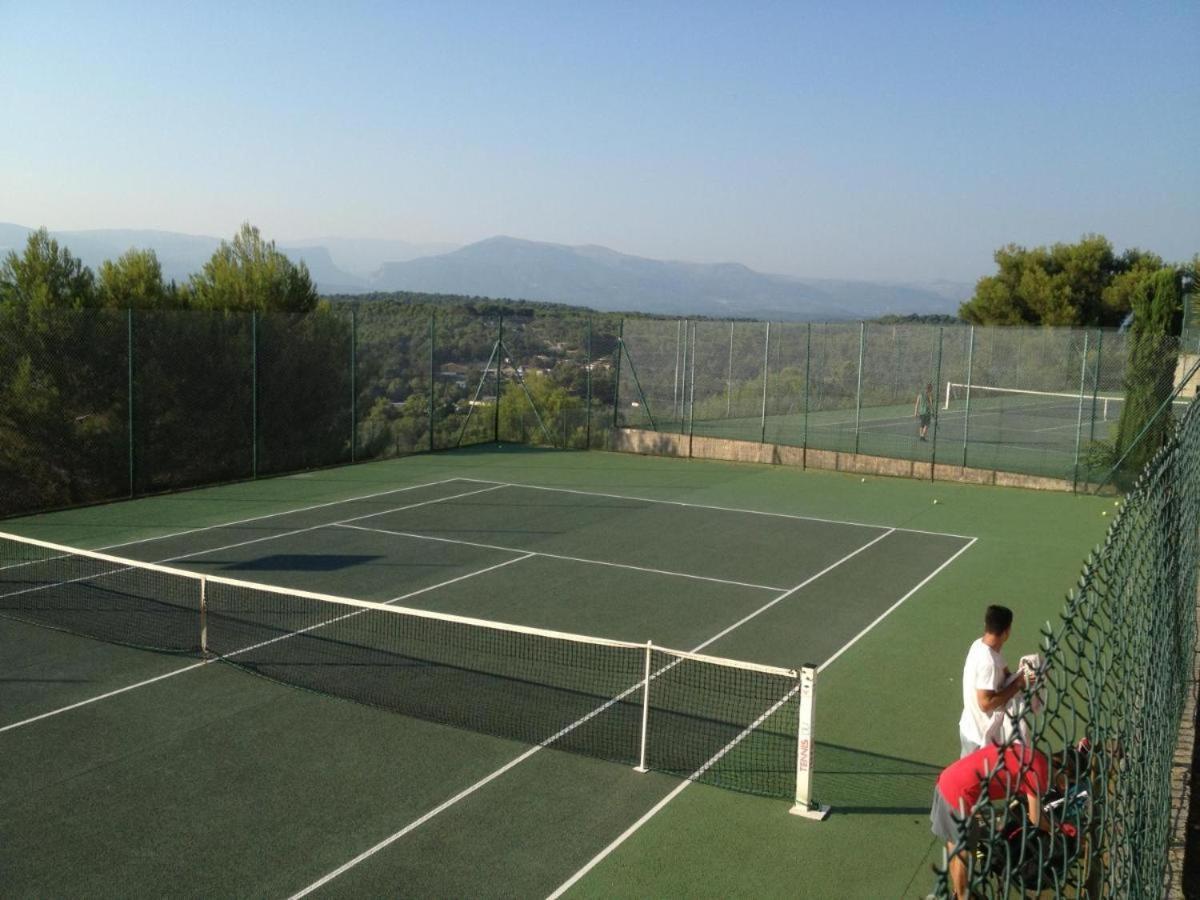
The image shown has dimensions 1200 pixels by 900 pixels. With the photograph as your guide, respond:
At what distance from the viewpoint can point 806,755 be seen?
7.55 meters

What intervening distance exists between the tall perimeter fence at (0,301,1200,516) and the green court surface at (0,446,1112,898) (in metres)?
1.71

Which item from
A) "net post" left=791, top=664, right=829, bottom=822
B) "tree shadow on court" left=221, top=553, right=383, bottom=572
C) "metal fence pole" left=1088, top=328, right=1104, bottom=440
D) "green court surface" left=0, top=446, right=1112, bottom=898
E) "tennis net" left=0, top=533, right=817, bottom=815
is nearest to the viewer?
"green court surface" left=0, top=446, right=1112, bottom=898

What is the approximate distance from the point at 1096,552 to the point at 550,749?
19.6ft

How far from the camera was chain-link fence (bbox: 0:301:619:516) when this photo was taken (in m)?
17.9

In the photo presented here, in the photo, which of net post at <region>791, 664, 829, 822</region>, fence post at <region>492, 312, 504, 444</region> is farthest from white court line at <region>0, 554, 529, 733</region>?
fence post at <region>492, 312, 504, 444</region>

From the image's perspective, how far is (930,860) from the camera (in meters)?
7.05

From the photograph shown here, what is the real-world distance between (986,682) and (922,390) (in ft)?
63.9

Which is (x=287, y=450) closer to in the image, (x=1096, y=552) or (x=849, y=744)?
(x=849, y=744)

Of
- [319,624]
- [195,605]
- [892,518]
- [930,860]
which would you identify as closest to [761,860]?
[930,860]

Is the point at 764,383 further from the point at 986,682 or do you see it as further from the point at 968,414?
the point at 986,682

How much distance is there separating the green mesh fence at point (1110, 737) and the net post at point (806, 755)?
196 centimetres

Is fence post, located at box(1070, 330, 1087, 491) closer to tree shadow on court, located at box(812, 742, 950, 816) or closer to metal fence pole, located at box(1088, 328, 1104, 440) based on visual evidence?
metal fence pole, located at box(1088, 328, 1104, 440)

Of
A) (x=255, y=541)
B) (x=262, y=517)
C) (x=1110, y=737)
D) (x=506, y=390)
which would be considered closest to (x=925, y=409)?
(x=506, y=390)

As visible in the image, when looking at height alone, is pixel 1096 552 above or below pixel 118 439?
above
